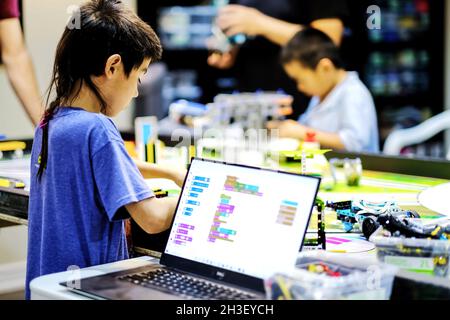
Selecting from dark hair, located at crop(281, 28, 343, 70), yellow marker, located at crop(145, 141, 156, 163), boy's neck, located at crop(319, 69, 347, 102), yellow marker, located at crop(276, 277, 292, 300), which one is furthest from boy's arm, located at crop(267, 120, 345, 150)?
yellow marker, located at crop(276, 277, 292, 300)

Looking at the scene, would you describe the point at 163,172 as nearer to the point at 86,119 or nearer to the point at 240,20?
the point at 86,119

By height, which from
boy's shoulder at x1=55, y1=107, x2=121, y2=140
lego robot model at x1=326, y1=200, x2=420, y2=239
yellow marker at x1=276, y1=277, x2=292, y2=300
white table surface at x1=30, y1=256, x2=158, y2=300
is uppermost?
boy's shoulder at x1=55, y1=107, x2=121, y2=140

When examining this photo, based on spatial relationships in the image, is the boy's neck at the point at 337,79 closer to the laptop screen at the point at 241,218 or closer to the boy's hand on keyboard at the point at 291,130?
the boy's hand on keyboard at the point at 291,130

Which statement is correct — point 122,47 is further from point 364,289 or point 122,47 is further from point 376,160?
point 376,160

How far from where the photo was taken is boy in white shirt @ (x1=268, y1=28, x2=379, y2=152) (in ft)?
14.9

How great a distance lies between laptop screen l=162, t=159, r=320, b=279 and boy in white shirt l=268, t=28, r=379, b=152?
2518 millimetres

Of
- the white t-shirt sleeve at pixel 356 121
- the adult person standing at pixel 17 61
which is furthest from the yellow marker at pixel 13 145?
the white t-shirt sleeve at pixel 356 121

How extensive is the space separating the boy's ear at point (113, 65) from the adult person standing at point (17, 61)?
9.17 ft

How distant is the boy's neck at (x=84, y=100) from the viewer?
77.1 inches

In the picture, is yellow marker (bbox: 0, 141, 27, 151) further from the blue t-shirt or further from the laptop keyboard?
the laptop keyboard

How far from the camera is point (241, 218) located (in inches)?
69.7

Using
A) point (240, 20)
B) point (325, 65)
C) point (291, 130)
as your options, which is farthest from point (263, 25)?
point (291, 130)

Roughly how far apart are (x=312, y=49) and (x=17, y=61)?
175 centimetres
